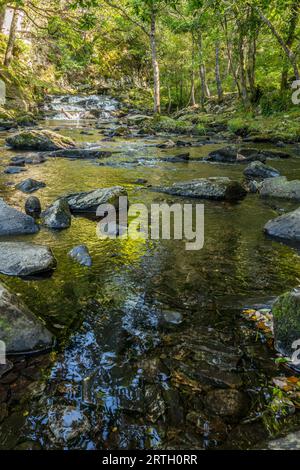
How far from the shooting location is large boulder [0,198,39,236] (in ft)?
18.0

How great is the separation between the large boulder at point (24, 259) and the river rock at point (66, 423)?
7.03 feet

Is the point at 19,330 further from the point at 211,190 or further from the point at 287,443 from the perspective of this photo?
the point at 211,190

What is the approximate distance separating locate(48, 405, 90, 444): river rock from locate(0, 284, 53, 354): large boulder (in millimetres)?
683

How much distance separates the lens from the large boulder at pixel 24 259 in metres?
4.23

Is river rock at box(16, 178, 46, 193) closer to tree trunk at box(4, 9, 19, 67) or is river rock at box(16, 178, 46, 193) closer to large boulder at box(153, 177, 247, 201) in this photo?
large boulder at box(153, 177, 247, 201)

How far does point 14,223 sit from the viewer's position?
5562 millimetres

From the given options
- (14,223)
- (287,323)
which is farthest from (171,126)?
(287,323)

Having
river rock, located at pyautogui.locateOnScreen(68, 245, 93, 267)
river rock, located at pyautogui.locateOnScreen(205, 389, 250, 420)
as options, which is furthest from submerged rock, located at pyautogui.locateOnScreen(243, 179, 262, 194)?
river rock, located at pyautogui.locateOnScreen(205, 389, 250, 420)

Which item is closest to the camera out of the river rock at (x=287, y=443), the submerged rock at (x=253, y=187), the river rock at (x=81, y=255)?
the river rock at (x=287, y=443)

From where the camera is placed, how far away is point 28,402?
7.92 ft

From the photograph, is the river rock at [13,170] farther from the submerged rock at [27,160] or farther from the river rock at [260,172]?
the river rock at [260,172]

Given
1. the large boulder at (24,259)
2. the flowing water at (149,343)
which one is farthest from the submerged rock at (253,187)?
the large boulder at (24,259)

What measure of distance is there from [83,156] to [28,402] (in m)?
11.4
